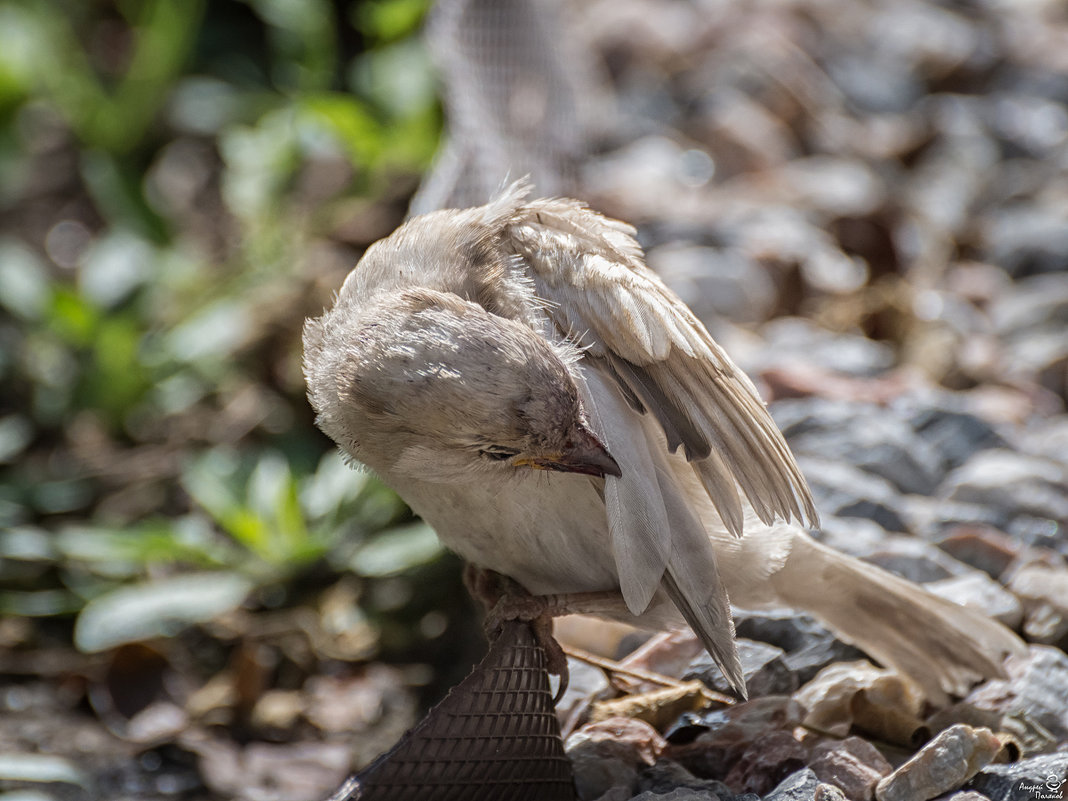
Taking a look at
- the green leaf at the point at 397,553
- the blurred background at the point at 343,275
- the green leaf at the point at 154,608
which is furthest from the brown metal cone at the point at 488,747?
the green leaf at the point at 154,608

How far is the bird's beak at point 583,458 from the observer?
221cm

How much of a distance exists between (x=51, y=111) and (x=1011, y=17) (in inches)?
203

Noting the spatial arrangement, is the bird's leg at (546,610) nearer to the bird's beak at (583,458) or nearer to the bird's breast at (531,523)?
the bird's breast at (531,523)

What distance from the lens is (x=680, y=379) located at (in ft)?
7.98

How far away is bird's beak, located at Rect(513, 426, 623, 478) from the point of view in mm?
2205

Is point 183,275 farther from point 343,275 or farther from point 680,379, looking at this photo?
point 680,379

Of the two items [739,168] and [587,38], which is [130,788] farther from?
[587,38]

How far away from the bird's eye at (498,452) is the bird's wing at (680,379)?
293 millimetres

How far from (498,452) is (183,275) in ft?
10.5

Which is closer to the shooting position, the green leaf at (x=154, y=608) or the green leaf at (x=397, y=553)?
the green leaf at (x=154, y=608)

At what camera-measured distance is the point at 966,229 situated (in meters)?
5.34

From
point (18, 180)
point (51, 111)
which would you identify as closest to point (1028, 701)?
point (18, 180)

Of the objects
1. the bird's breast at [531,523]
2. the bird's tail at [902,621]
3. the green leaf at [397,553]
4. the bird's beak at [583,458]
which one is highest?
the bird's beak at [583,458]

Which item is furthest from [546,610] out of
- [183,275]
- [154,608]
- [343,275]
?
[183,275]
